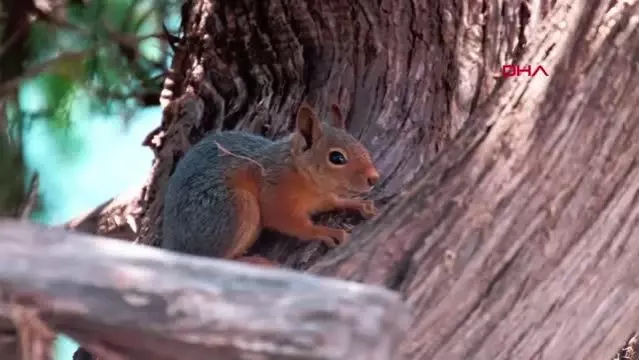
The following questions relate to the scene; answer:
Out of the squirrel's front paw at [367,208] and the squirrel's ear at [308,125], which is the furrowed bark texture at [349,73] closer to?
the squirrel's front paw at [367,208]

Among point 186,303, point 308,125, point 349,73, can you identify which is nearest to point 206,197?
point 308,125

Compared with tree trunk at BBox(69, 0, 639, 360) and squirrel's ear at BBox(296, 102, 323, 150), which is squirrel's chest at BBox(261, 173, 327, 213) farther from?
tree trunk at BBox(69, 0, 639, 360)

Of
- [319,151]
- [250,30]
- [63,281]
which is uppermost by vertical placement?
[250,30]

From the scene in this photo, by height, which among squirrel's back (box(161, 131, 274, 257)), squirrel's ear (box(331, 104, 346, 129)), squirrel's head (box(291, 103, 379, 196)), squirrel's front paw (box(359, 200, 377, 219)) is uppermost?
squirrel's ear (box(331, 104, 346, 129))

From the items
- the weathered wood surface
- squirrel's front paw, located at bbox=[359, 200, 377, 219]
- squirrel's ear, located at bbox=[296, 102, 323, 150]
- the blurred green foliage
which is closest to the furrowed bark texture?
squirrel's front paw, located at bbox=[359, 200, 377, 219]

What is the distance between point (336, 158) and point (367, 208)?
11cm

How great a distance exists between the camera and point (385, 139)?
211 centimetres

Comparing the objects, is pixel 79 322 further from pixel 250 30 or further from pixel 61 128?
pixel 61 128

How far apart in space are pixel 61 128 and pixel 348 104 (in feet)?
3.29

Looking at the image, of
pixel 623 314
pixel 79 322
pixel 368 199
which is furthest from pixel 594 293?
pixel 79 322

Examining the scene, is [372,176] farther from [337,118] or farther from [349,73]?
[349,73]

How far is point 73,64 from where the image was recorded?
295cm

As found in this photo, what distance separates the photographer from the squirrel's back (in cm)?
193

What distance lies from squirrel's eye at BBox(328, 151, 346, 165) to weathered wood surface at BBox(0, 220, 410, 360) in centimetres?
102
